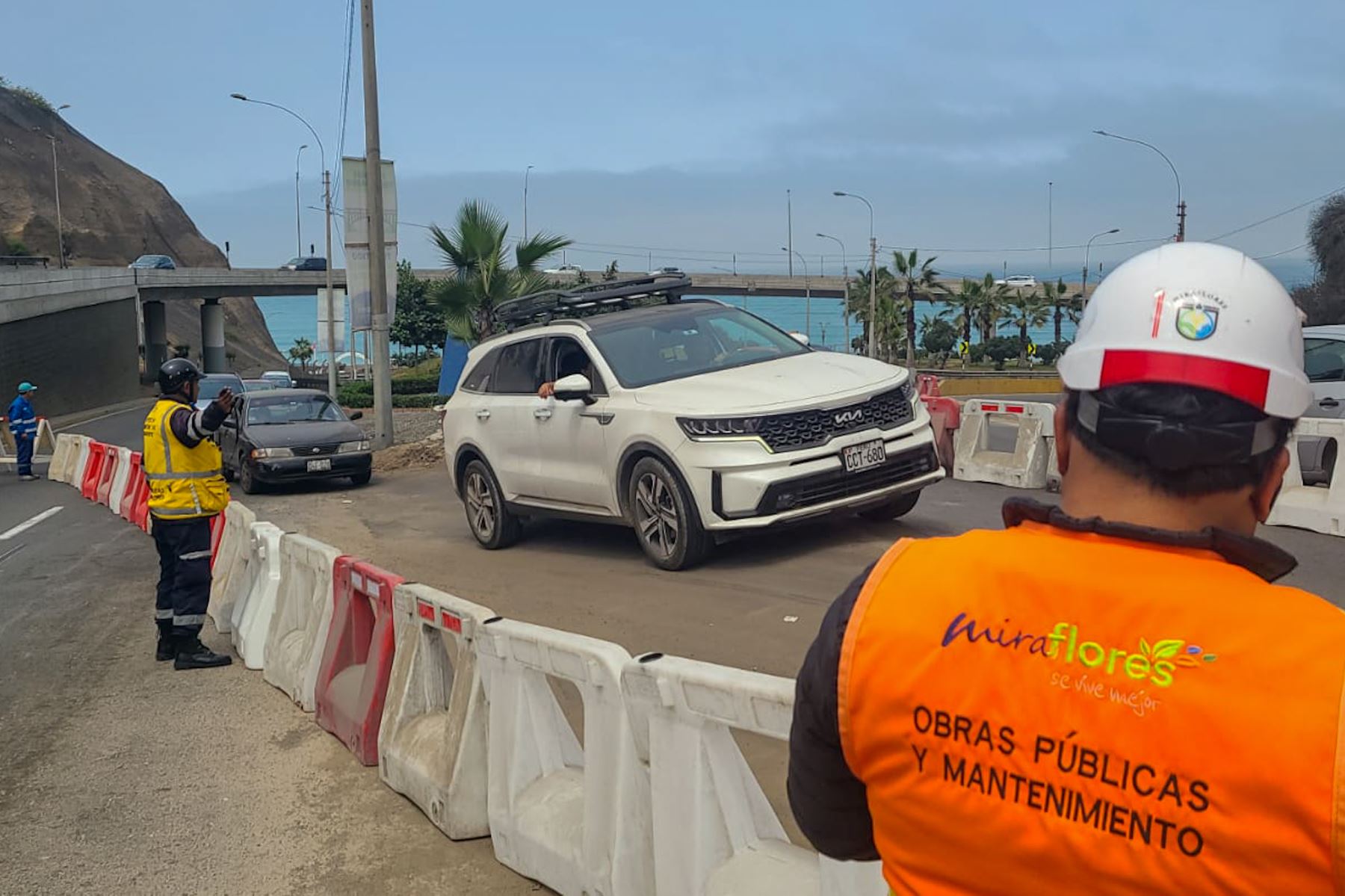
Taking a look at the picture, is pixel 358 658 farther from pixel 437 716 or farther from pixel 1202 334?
pixel 1202 334

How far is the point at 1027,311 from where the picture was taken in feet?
302

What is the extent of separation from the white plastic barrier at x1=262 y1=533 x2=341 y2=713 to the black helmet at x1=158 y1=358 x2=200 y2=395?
1.28m

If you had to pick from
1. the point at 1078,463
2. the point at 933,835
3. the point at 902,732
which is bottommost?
the point at 933,835

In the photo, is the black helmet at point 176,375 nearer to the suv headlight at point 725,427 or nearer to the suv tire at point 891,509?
the suv headlight at point 725,427

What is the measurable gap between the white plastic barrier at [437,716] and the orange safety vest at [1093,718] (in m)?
2.96

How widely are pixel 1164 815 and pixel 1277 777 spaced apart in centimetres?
13

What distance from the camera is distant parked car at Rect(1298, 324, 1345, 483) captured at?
10.6m

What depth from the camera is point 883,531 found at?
9.49m

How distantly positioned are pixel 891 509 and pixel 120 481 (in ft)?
38.2

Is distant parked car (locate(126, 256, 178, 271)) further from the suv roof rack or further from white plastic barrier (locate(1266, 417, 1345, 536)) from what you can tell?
white plastic barrier (locate(1266, 417, 1345, 536))

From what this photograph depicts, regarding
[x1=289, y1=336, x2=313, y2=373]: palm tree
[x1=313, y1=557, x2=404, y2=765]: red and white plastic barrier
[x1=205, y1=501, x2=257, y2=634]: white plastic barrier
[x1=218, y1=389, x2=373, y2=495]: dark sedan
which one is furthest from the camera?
[x1=289, y1=336, x2=313, y2=373]: palm tree

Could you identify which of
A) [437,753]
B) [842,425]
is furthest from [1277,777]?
[842,425]

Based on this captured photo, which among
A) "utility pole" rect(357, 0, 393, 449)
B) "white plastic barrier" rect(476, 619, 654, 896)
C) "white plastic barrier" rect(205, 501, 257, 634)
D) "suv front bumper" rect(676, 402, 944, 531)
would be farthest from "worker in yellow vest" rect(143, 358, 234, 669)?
"utility pole" rect(357, 0, 393, 449)

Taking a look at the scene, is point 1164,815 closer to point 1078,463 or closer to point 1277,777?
point 1277,777
